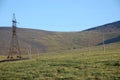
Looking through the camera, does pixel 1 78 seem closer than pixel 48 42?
Yes

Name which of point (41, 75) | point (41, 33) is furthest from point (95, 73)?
point (41, 33)

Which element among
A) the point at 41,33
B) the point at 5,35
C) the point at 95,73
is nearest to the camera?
the point at 95,73

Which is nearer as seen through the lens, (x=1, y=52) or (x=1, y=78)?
(x=1, y=78)

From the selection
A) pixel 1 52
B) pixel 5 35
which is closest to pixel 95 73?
pixel 1 52

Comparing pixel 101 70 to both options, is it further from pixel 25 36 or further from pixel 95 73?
pixel 25 36

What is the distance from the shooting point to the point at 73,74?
68.1 feet

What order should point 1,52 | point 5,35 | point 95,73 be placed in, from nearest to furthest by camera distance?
point 95,73
point 1,52
point 5,35

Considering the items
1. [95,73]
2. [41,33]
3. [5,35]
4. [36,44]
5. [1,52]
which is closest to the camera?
[95,73]

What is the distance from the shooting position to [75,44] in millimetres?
159750

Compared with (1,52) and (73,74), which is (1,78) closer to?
(73,74)

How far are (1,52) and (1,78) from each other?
122m

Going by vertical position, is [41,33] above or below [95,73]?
above

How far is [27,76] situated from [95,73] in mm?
5002

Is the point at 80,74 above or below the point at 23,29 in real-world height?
below
